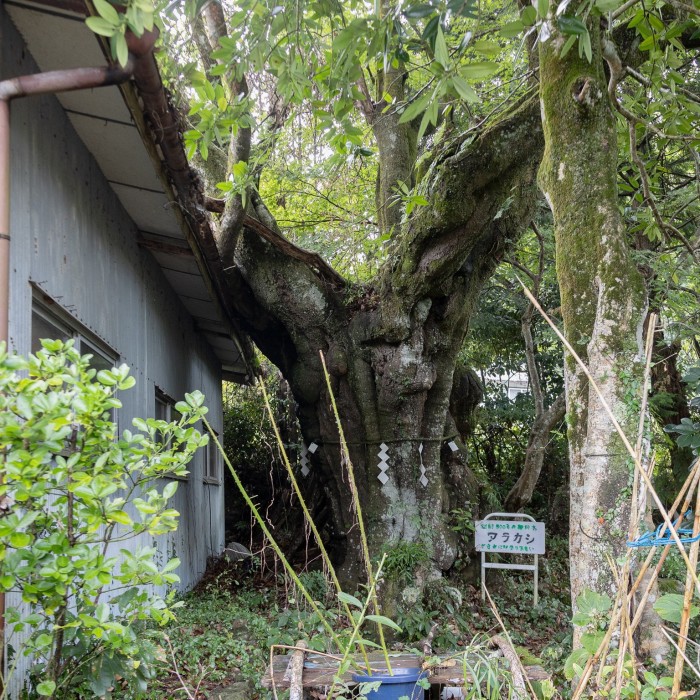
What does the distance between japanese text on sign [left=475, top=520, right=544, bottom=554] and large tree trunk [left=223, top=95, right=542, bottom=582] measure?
398 millimetres

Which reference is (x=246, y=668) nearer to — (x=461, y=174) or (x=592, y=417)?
(x=592, y=417)

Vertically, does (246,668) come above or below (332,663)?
below

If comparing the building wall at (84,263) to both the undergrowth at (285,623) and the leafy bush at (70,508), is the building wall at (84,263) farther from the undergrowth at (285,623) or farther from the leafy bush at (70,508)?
the leafy bush at (70,508)

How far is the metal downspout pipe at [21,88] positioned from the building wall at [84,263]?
0.78 feet

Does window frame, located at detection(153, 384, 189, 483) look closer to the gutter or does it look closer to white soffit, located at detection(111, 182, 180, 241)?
the gutter

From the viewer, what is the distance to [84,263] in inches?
187

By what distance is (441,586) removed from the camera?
741 cm

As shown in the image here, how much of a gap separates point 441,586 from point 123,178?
520 centimetres

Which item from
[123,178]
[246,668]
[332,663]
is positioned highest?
[123,178]

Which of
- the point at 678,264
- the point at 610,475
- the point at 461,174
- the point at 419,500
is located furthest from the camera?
the point at 419,500

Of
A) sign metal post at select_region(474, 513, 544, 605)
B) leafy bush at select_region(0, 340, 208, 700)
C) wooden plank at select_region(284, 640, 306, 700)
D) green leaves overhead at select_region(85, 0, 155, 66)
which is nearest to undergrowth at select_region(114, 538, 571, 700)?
wooden plank at select_region(284, 640, 306, 700)

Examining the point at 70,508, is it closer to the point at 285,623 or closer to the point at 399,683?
the point at 399,683

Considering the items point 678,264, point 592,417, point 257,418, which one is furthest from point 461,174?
point 257,418

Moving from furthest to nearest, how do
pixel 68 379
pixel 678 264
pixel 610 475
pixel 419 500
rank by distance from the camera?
pixel 419 500 → pixel 678 264 → pixel 610 475 → pixel 68 379
